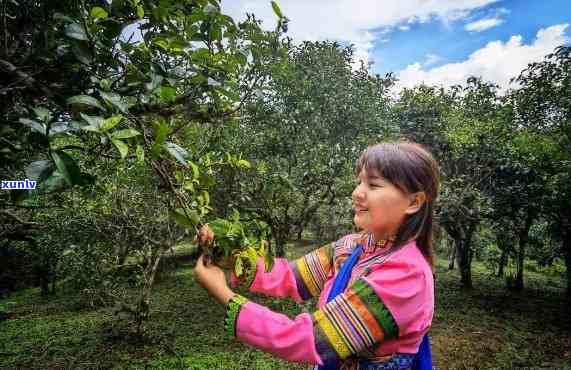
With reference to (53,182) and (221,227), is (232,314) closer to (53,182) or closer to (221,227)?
(221,227)

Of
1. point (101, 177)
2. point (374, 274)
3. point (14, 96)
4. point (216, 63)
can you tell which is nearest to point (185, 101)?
point (216, 63)

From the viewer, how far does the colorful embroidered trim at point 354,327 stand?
1131 mm

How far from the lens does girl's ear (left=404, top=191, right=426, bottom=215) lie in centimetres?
137

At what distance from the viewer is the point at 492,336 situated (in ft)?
24.7

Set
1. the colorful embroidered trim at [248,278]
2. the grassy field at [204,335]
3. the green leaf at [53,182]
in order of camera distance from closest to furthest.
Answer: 1. the green leaf at [53,182]
2. the colorful embroidered trim at [248,278]
3. the grassy field at [204,335]

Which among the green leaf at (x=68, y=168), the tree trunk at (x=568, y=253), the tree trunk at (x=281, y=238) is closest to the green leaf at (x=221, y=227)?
the green leaf at (x=68, y=168)

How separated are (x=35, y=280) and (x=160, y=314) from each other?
815 cm

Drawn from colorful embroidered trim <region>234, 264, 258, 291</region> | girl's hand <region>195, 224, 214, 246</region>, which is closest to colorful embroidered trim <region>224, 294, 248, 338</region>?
girl's hand <region>195, 224, 214, 246</region>

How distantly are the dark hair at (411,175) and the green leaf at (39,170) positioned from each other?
1.05 meters

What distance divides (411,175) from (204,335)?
6809 mm

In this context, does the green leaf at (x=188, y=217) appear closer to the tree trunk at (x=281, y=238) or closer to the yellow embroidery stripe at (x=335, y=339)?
the yellow embroidery stripe at (x=335, y=339)

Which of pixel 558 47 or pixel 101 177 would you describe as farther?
pixel 558 47

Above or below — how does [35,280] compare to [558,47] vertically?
below

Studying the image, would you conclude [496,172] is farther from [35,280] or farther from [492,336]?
[35,280]
